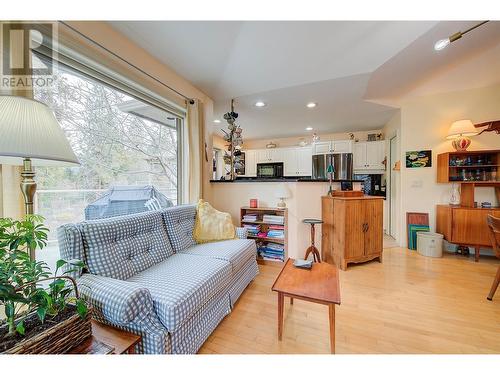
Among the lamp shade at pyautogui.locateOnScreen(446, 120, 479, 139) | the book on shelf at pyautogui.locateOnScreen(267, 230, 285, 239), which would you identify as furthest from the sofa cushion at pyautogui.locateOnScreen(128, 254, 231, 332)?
the lamp shade at pyautogui.locateOnScreen(446, 120, 479, 139)

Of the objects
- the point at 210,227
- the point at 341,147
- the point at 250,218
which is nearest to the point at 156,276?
the point at 210,227

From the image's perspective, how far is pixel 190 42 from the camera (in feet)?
6.31

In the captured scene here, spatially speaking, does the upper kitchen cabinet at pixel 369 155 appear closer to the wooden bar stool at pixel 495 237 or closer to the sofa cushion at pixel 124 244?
the wooden bar stool at pixel 495 237

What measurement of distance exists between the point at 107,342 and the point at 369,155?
5.10 m

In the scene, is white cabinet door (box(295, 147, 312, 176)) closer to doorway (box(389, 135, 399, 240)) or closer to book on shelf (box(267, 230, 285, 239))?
doorway (box(389, 135, 399, 240))

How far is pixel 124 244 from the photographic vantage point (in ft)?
4.80

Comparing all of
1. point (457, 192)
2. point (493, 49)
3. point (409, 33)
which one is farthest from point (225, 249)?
point (493, 49)

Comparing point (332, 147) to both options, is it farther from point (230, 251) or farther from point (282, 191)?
point (230, 251)

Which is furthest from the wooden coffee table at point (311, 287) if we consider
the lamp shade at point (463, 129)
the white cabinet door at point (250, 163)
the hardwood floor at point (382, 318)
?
the white cabinet door at point (250, 163)

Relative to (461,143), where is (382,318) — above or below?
below

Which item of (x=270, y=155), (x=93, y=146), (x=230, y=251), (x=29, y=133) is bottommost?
(x=230, y=251)

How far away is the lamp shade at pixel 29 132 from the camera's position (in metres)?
0.76

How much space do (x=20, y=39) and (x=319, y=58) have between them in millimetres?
2427

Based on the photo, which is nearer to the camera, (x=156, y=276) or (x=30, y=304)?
(x=30, y=304)
